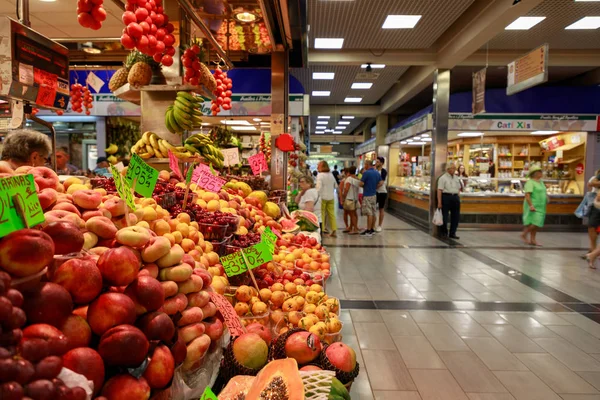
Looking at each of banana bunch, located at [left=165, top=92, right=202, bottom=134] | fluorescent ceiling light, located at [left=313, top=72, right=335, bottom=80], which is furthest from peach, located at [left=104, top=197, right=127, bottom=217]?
fluorescent ceiling light, located at [left=313, top=72, right=335, bottom=80]

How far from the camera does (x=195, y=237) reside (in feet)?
7.95

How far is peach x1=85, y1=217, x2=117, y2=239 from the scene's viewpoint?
1.46m

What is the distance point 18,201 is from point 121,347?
17.4 inches

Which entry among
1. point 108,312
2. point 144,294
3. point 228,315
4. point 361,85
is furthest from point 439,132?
point 108,312

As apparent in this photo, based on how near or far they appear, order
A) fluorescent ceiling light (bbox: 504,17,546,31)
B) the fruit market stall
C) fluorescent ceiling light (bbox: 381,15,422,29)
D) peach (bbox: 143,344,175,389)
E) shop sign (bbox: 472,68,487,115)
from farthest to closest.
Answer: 1. shop sign (bbox: 472,68,487,115)
2. fluorescent ceiling light (bbox: 381,15,422,29)
3. fluorescent ceiling light (bbox: 504,17,546,31)
4. peach (bbox: 143,344,175,389)
5. the fruit market stall

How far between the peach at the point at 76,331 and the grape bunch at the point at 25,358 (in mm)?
91

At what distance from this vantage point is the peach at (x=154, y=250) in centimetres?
140

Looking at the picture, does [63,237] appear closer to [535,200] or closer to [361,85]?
[535,200]

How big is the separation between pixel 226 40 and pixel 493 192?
8794 mm

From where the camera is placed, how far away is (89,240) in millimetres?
1435

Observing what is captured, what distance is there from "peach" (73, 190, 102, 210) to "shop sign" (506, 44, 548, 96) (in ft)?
24.6

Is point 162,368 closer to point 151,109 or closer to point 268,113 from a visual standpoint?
point 151,109

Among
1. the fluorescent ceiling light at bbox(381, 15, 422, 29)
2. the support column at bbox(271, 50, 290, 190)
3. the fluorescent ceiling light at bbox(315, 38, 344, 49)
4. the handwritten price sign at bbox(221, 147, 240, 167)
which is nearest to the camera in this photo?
the handwritten price sign at bbox(221, 147, 240, 167)

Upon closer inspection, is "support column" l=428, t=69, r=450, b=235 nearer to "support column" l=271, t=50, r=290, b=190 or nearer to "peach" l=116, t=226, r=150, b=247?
"support column" l=271, t=50, r=290, b=190
